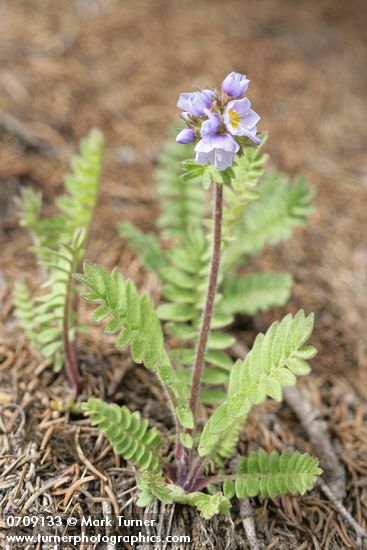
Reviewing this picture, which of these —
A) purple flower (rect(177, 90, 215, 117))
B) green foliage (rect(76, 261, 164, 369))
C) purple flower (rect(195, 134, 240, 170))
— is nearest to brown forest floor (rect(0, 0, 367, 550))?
green foliage (rect(76, 261, 164, 369))

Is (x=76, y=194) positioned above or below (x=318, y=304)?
above

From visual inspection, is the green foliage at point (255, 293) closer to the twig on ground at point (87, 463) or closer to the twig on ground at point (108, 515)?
the twig on ground at point (87, 463)

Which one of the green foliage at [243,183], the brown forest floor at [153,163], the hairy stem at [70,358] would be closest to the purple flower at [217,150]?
Answer: the green foliage at [243,183]

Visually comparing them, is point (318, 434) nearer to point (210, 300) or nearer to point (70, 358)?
point (210, 300)

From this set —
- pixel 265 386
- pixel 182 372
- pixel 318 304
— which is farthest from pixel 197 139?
pixel 318 304

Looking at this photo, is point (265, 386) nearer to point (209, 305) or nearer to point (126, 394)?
point (209, 305)

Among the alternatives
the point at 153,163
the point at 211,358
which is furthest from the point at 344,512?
the point at 153,163

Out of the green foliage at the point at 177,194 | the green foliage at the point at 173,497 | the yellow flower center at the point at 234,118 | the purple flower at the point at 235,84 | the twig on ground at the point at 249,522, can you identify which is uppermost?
the green foliage at the point at 177,194
